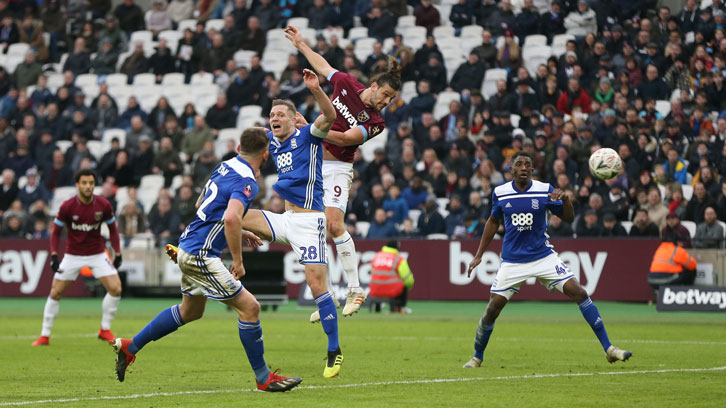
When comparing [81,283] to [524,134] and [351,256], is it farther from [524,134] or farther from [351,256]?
[351,256]

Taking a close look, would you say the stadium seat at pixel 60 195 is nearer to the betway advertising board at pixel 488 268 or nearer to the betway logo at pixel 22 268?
the betway logo at pixel 22 268

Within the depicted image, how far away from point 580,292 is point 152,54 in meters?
24.6

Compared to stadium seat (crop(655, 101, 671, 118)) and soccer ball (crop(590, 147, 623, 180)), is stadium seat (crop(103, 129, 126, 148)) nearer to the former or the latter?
stadium seat (crop(655, 101, 671, 118))

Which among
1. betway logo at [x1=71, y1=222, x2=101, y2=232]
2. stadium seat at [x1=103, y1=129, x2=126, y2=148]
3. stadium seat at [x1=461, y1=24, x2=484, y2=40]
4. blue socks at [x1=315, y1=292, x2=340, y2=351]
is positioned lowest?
stadium seat at [x1=103, y1=129, x2=126, y2=148]

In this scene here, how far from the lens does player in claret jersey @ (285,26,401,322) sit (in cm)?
1252

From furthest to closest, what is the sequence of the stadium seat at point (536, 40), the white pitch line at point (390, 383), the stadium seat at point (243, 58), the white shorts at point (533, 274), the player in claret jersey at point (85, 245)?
the stadium seat at point (243, 58)
the stadium seat at point (536, 40)
the player in claret jersey at point (85, 245)
the white shorts at point (533, 274)
the white pitch line at point (390, 383)

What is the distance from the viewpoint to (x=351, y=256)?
13094 millimetres

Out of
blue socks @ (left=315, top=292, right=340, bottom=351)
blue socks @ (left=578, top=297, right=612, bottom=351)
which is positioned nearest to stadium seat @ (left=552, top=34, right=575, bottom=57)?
blue socks @ (left=578, top=297, right=612, bottom=351)

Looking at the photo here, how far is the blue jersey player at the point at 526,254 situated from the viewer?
12.8m

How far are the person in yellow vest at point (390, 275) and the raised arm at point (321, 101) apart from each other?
11.3 metres

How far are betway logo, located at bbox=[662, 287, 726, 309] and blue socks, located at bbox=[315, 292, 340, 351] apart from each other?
12.2 metres

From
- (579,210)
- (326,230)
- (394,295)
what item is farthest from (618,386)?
(579,210)

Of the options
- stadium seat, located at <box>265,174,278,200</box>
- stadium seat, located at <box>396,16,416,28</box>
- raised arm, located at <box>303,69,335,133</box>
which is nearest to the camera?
raised arm, located at <box>303,69,335,133</box>

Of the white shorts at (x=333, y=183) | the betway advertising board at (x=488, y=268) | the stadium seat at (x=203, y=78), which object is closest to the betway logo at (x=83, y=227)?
the white shorts at (x=333, y=183)
